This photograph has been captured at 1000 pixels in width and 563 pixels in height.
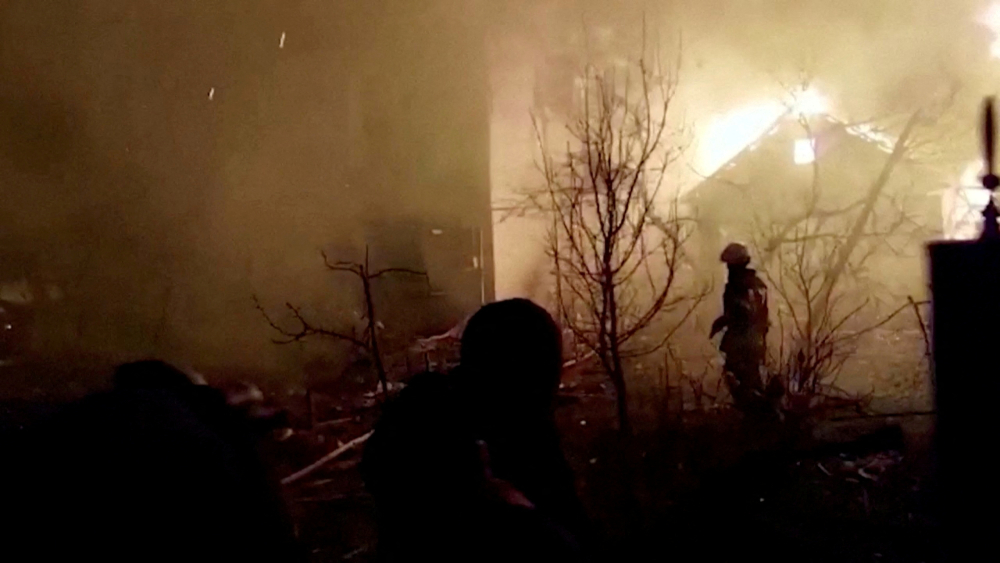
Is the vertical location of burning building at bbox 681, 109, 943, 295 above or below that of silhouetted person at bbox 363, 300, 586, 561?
above

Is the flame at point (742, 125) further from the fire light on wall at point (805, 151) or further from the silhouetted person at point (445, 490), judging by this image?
the silhouetted person at point (445, 490)

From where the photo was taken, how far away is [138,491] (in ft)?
2.97

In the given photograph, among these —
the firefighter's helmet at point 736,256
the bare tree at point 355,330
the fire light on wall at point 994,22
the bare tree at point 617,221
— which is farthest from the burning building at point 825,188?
the bare tree at point 355,330

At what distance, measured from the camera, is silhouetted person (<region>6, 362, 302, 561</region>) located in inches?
34.8

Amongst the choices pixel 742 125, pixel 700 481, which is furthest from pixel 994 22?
pixel 700 481

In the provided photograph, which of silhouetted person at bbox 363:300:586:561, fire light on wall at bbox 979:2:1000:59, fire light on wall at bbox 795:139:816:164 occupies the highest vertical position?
→ fire light on wall at bbox 979:2:1000:59

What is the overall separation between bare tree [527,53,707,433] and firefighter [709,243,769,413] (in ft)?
1.03

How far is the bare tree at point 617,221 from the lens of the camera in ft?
14.6

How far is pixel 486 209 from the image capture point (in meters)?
4.68

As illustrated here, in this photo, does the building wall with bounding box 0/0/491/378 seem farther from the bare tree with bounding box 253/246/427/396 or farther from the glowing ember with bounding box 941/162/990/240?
the glowing ember with bounding box 941/162/990/240

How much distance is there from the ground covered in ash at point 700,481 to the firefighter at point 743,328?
0.61ft

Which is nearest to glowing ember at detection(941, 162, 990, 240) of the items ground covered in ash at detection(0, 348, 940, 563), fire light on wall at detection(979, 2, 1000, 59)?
fire light on wall at detection(979, 2, 1000, 59)

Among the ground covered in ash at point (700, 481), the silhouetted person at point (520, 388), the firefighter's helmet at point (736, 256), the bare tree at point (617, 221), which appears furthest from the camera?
the bare tree at point (617, 221)

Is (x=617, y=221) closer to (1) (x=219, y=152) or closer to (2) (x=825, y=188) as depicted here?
(2) (x=825, y=188)
